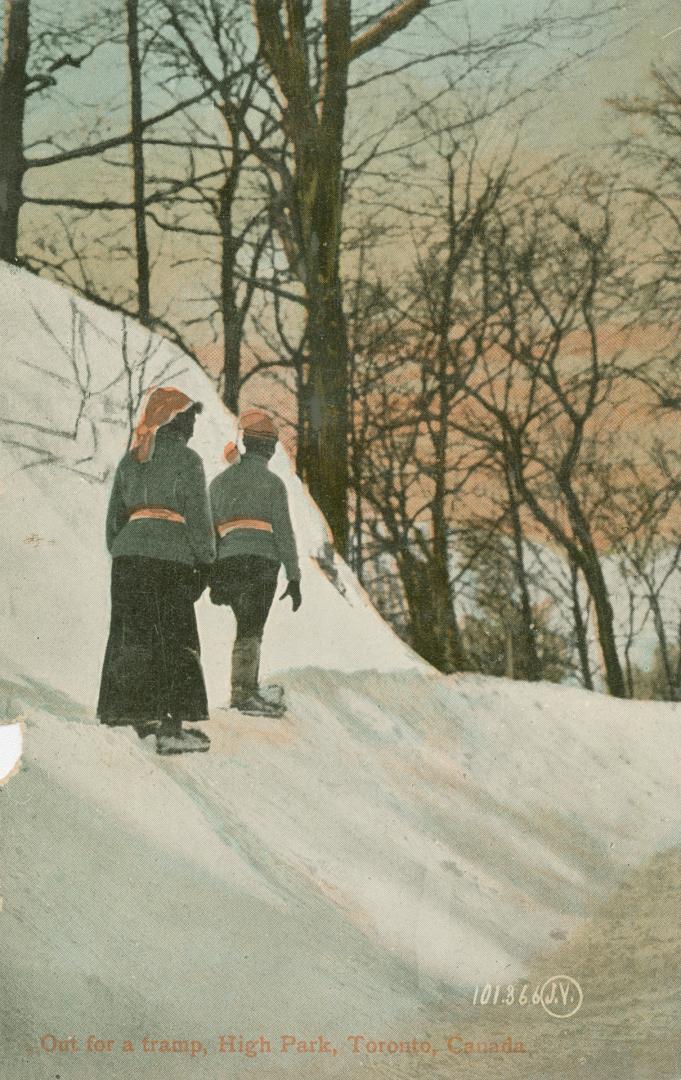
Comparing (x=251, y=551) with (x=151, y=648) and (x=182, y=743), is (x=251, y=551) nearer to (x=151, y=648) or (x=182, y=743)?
(x=151, y=648)

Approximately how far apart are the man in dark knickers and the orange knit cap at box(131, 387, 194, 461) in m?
0.23

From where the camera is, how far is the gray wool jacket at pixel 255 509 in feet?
12.5

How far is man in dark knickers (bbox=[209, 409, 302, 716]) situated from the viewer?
376 centimetres

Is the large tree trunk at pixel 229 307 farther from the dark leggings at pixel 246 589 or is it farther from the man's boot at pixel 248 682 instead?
the man's boot at pixel 248 682

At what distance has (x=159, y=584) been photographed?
142 inches

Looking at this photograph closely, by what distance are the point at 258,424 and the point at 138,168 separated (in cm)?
94

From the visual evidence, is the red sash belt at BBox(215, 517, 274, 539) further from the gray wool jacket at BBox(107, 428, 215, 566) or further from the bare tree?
the bare tree

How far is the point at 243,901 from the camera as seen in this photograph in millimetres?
3320

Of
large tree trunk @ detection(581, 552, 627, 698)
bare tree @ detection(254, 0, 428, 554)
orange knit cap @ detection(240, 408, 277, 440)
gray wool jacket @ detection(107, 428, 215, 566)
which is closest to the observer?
gray wool jacket @ detection(107, 428, 215, 566)

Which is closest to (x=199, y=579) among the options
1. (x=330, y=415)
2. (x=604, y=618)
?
(x=330, y=415)

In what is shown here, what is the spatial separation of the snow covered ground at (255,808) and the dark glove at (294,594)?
50mm

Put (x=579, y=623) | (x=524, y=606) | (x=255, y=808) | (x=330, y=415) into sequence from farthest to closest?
1. (x=579, y=623)
2. (x=524, y=606)
3. (x=330, y=415)
4. (x=255, y=808)

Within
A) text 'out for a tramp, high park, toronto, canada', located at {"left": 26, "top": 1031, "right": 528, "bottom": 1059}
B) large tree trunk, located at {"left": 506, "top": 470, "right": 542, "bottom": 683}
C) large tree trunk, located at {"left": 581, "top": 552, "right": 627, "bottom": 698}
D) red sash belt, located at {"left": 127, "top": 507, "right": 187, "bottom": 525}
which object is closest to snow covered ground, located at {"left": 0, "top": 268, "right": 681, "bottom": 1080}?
text 'out for a tramp, high park, toronto, canada', located at {"left": 26, "top": 1031, "right": 528, "bottom": 1059}

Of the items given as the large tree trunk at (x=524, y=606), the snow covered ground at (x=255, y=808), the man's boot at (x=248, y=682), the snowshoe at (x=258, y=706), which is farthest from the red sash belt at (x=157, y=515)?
the large tree trunk at (x=524, y=606)
